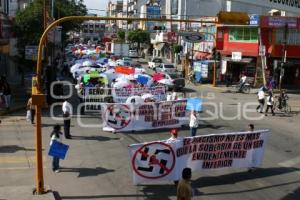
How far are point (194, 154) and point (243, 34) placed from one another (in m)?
37.4

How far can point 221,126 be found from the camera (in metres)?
25.1

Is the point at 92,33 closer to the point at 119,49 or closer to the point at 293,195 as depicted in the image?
the point at 119,49

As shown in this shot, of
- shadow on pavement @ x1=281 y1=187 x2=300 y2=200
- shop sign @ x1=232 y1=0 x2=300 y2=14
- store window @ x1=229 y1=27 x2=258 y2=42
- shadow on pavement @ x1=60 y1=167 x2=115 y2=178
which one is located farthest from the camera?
store window @ x1=229 y1=27 x2=258 y2=42

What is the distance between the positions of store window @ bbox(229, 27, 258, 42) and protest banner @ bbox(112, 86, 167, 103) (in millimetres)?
21319

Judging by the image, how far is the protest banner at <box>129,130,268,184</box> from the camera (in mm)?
14477

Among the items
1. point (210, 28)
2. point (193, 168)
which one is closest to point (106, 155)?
point (193, 168)

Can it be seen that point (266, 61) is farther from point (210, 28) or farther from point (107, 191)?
point (107, 191)

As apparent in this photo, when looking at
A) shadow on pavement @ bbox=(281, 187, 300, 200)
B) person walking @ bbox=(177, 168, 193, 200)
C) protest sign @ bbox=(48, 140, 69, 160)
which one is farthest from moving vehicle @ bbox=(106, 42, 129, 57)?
person walking @ bbox=(177, 168, 193, 200)

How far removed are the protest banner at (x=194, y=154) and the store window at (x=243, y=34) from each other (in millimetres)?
34185

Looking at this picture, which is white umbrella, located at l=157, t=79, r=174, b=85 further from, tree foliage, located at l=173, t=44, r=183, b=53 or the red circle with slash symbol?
tree foliage, located at l=173, t=44, r=183, b=53

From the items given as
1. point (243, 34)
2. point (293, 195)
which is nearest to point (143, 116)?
point (293, 195)

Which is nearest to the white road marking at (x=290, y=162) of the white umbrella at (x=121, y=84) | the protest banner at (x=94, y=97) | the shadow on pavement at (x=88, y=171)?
the shadow on pavement at (x=88, y=171)

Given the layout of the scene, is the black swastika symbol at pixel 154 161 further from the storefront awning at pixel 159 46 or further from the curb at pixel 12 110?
the storefront awning at pixel 159 46

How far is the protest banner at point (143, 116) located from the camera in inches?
899
